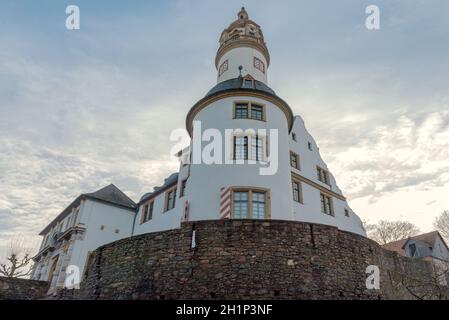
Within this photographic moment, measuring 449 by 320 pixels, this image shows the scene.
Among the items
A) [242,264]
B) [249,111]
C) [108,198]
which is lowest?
[242,264]

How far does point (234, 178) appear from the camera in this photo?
50.2 feet

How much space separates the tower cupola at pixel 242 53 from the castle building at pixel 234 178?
7 cm

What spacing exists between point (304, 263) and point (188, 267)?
3581 mm

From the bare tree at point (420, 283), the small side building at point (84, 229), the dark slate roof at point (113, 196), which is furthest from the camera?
the dark slate roof at point (113, 196)

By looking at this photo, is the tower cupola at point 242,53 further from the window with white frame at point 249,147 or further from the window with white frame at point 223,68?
the window with white frame at point 249,147

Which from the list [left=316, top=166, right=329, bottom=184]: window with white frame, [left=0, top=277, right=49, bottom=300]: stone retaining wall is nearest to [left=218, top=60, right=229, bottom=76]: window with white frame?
[left=316, top=166, right=329, bottom=184]: window with white frame

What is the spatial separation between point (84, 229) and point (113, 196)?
467 cm

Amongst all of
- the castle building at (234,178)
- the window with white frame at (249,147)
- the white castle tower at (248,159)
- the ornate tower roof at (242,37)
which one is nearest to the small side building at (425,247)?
the castle building at (234,178)

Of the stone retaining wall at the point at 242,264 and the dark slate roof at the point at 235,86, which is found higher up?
the dark slate roof at the point at 235,86

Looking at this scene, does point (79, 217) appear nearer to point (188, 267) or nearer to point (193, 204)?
point (193, 204)

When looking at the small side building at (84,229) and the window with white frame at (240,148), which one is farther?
the small side building at (84,229)

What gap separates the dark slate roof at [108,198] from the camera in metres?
28.8

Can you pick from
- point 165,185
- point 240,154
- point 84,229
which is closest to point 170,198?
point 165,185

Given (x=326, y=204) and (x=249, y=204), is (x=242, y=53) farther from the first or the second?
(x=249, y=204)
